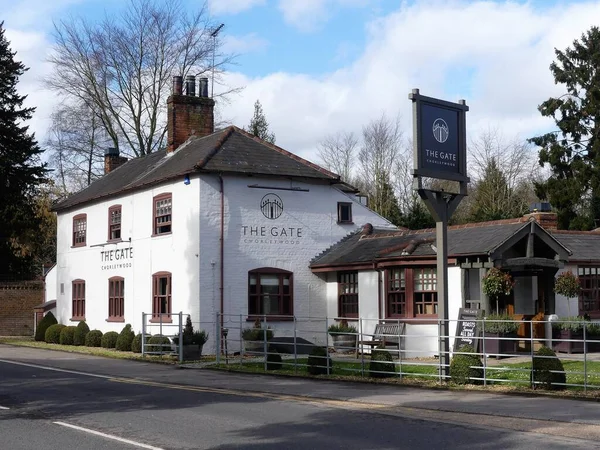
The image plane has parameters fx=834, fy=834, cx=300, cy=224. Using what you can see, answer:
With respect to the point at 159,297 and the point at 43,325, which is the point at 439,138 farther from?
the point at 43,325

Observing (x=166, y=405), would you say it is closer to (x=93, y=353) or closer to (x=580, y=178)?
(x=93, y=353)

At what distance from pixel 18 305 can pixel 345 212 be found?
18.8 meters

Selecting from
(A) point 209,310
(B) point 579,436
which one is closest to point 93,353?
(A) point 209,310

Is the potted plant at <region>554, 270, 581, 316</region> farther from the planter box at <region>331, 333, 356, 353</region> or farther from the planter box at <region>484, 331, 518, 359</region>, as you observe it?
the planter box at <region>331, 333, 356, 353</region>

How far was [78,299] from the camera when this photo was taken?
35062 mm

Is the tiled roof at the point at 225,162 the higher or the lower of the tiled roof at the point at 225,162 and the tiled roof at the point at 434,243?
the higher

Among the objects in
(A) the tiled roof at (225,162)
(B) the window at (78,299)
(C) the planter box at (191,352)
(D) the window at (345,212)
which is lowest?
(C) the planter box at (191,352)

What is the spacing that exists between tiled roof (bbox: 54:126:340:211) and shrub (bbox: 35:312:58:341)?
6.48 metres

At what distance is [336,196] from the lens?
29844mm

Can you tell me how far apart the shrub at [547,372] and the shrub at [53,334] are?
910 inches

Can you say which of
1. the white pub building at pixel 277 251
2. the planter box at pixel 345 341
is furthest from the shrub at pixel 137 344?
the planter box at pixel 345 341

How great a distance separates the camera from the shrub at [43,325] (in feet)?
116

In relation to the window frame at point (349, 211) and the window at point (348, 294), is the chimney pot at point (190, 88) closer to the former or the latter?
the window frame at point (349, 211)

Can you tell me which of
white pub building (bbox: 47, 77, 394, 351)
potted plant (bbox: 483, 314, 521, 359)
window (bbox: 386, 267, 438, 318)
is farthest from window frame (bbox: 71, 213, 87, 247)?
potted plant (bbox: 483, 314, 521, 359)
